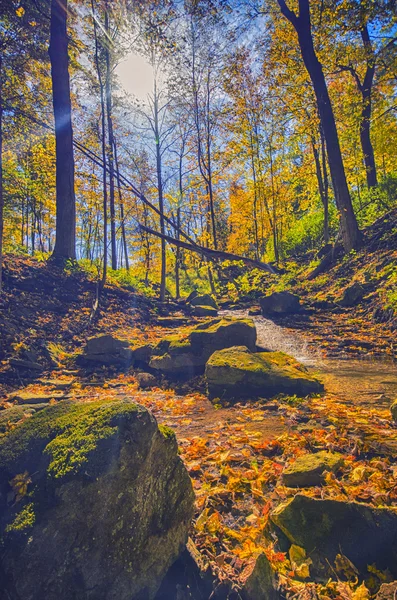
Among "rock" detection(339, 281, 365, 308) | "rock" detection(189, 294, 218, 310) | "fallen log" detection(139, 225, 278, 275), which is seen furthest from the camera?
"rock" detection(189, 294, 218, 310)

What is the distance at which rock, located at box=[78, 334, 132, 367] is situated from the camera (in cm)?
725

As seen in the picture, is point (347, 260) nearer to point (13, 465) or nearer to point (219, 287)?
point (219, 287)

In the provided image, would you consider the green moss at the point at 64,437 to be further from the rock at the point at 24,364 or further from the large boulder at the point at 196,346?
the rock at the point at 24,364

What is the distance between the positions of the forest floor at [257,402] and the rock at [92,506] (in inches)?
15.6

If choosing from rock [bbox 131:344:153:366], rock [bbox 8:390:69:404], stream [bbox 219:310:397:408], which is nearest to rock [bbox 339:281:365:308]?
stream [bbox 219:310:397:408]

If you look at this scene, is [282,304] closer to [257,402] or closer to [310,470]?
[257,402]

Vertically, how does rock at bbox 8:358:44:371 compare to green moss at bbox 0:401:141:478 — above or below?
below

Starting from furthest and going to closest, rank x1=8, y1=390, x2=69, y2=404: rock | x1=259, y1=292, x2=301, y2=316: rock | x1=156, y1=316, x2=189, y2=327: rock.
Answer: x1=156, y1=316, x2=189, y2=327: rock < x1=259, y1=292, x2=301, y2=316: rock < x1=8, y1=390, x2=69, y2=404: rock

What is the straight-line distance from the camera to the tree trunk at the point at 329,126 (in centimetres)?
1164

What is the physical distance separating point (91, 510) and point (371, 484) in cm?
198

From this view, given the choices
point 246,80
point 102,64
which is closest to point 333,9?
point 246,80

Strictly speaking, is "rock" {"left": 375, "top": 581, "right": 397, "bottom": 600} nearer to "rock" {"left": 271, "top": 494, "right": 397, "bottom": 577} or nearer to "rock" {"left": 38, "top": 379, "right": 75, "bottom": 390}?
"rock" {"left": 271, "top": 494, "right": 397, "bottom": 577}

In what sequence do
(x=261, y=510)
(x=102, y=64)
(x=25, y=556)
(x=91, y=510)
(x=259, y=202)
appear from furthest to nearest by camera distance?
(x=259, y=202)
(x=102, y=64)
(x=261, y=510)
(x=91, y=510)
(x=25, y=556)

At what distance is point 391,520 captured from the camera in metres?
1.68
